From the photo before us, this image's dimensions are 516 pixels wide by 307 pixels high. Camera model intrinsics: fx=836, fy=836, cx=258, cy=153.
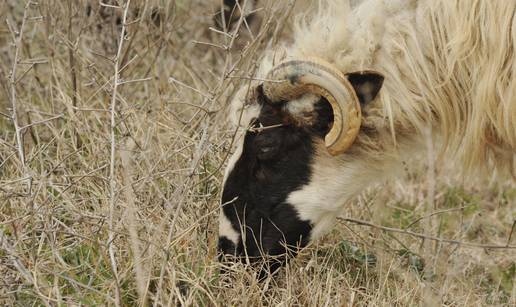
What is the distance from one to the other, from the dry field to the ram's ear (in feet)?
1.62

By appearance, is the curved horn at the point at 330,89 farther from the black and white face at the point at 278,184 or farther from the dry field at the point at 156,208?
the dry field at the point at 156,208

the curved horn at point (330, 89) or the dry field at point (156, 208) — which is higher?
the curved horn at point (330, 89)

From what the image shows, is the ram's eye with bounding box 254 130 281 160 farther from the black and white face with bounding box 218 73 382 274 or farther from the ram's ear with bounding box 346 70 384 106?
the ram's ear with bounding box 346 70 384 106

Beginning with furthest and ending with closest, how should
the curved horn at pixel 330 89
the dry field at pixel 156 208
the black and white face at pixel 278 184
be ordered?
the black and white face at pixel 278 184 → the curved horn at pixel 330 89 → the dry field at pixel 156 208

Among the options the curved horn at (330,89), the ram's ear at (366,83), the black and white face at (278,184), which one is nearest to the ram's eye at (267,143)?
the black and white face at (278,184)

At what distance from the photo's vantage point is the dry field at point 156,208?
3359mm

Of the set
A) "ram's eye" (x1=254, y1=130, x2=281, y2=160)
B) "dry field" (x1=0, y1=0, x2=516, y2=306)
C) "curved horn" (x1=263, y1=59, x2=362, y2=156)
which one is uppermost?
"curved horn" (x1=263, y1=59, x2=362, y2=156)

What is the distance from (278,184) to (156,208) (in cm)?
56

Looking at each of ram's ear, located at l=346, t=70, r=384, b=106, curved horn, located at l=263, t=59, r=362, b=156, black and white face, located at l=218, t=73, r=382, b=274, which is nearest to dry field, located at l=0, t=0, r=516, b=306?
black and white face, located at l=218, t=73, r=382, b=274

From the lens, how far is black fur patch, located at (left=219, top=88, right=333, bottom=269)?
3.69 meters

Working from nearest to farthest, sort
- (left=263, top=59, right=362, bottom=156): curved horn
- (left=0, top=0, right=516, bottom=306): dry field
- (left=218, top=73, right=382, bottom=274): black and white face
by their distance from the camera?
(left=0, top=0, right=516, bottom=306): dry field, (left=263, top=59, right=362, bottom=156): curved horn, (left=218, top=73, right=382, bottom=274): black and white face

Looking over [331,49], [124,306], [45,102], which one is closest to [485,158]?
[331,49]

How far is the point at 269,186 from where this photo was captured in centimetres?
374

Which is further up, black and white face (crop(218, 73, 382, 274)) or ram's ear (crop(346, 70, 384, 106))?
ram's ear (crop(346, 70, 384, 106))
